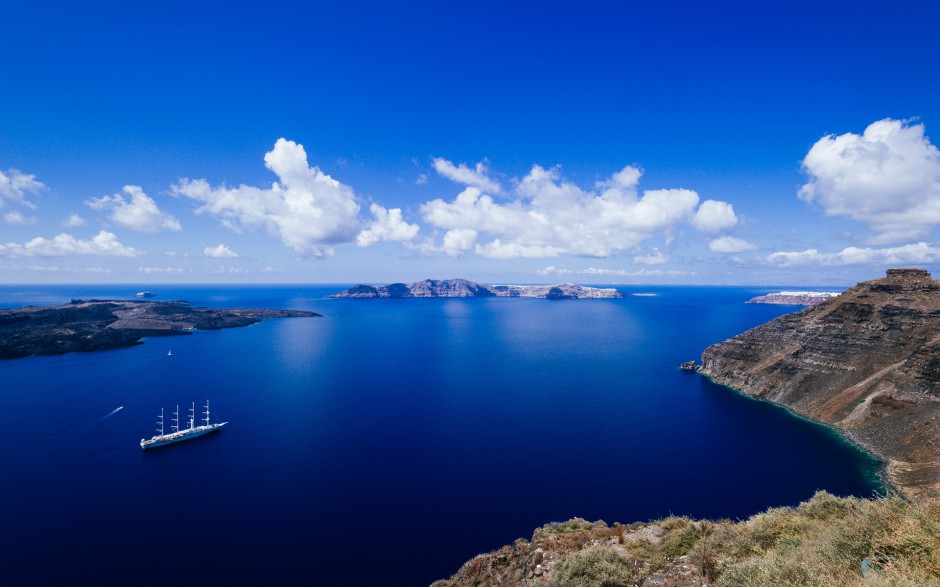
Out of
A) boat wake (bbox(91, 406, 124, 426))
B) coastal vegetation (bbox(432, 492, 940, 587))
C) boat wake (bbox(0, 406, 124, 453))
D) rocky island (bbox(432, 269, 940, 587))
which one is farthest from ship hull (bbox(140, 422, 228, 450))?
coastal vegetation (bbox(432, 492, 940, 587))

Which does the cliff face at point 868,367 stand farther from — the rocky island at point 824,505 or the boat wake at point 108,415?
the boat wake at point 108,415

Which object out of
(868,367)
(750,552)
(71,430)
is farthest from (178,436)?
(868,367)

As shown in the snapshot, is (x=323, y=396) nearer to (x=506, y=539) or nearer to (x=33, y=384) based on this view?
(x=506, y=539)

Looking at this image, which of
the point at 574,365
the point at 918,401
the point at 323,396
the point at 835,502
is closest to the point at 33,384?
the point at 323,396

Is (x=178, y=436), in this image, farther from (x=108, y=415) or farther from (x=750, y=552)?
(x=750, y=552)

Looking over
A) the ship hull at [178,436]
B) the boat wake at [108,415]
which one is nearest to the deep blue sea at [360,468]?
the boat wake at [108,415]
